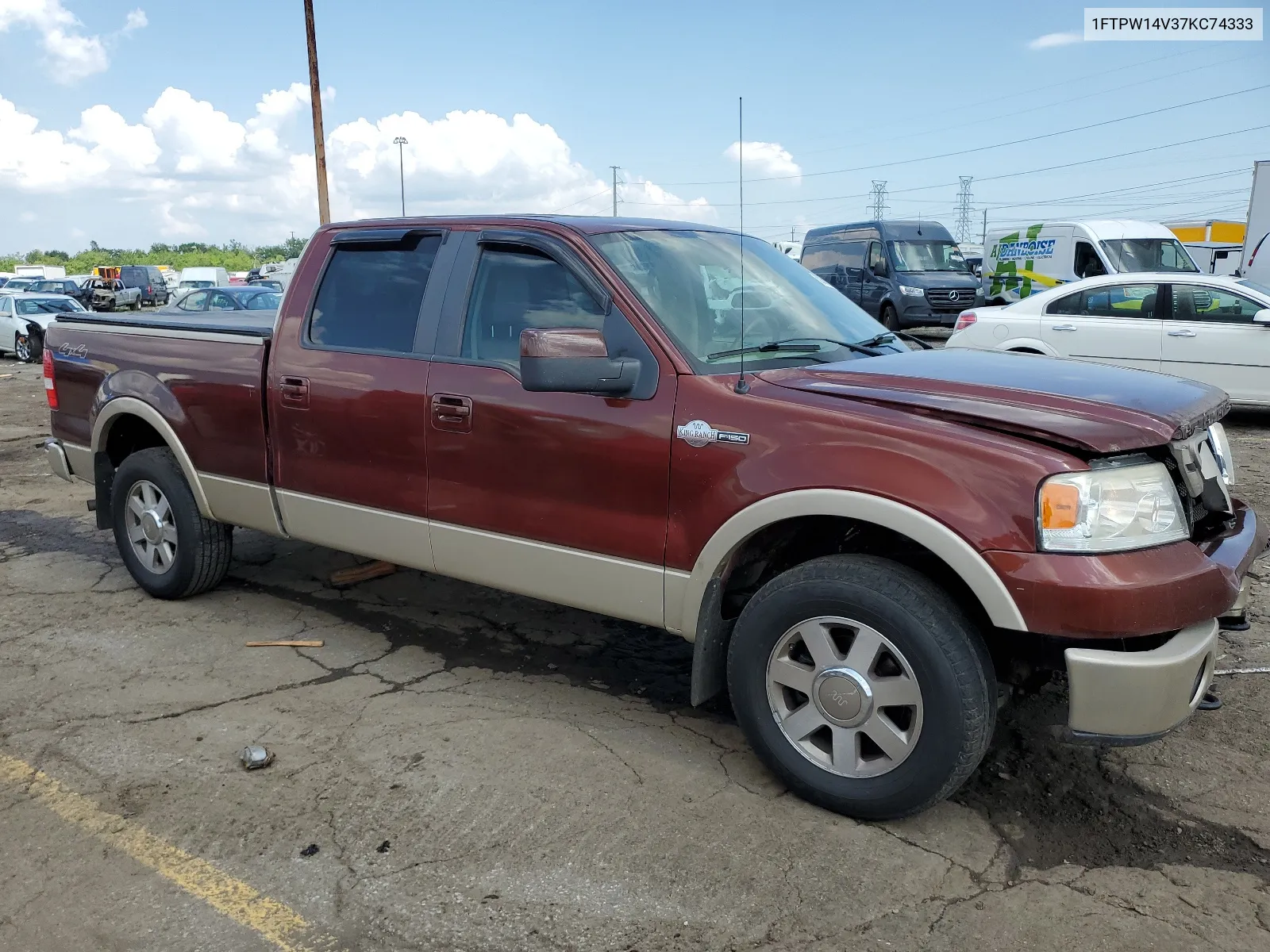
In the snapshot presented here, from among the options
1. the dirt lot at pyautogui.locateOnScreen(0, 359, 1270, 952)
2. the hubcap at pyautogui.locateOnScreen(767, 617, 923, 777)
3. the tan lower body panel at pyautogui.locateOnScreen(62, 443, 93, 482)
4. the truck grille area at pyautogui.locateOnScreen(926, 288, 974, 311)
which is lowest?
the dirt lot at pyautogui.locateOnScreen(0, 359, 1270, 952)

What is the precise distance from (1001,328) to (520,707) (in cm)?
868

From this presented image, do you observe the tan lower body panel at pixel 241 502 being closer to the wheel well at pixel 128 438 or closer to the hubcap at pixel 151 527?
the hubcap at pixel 151 527

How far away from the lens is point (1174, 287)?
10297mm

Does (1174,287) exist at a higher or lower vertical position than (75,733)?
higher

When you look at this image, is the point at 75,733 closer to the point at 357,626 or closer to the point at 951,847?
the point at 357,626

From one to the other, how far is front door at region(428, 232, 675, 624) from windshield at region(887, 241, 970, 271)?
56.4ft

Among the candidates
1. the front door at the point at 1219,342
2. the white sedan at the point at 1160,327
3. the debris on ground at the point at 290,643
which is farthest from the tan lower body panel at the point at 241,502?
the front door at the point at 1219,342

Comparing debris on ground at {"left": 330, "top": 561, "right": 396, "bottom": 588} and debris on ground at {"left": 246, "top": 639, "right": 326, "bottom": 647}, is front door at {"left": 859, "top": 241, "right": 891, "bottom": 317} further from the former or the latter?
debris on ground at {"left": 246, "top": 639, "right": 326, "bottom": 647}

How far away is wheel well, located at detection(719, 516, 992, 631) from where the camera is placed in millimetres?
3188

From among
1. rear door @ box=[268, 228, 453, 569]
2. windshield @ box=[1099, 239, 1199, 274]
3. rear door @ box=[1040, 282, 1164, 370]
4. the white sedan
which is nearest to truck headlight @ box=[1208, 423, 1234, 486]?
rear door @ box=[268, 228, 453, 569]

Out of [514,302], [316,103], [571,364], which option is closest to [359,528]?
[514,302]

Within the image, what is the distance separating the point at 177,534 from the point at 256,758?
2028 millimetres

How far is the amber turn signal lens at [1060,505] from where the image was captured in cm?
280

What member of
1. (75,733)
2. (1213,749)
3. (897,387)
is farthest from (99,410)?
(1213,749)
